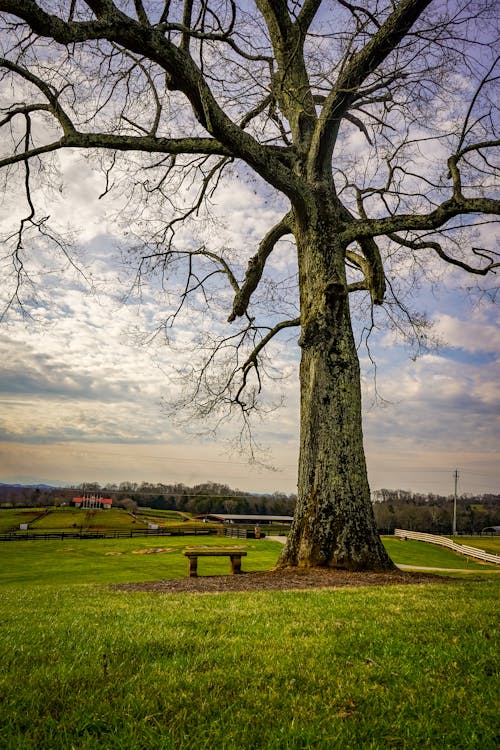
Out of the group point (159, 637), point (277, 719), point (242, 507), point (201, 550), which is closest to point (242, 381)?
point (201, 550)

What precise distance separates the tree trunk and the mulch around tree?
40 centimetres

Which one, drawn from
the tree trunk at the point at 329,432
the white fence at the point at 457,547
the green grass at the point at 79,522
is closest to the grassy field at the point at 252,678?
the tree trunk at the point at 329,432

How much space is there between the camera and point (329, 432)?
400 inches

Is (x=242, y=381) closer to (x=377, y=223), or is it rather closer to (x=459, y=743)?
(x=377, y=223)

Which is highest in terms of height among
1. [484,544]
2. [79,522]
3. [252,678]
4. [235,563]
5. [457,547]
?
[252,678]

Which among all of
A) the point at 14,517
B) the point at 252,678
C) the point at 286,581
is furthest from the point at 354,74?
the point at 14,517

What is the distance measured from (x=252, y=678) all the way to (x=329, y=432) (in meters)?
7.17

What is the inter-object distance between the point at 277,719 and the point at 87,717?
3.12 feet

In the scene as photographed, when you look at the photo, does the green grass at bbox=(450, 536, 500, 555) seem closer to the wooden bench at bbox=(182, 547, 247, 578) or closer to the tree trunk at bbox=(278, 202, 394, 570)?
the wooden bench at bbox=(182, 547, 247, 578)

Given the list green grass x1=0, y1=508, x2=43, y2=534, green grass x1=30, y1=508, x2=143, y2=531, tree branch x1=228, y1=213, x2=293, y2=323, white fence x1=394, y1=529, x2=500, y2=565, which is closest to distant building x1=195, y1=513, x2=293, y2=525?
green grass x1=30, y1=508, x2=143, y2=531

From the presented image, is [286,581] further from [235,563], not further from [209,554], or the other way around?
[235,563]

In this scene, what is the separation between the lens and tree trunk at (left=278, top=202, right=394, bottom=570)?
962 centimetres

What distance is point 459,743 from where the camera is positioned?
8.22 ft

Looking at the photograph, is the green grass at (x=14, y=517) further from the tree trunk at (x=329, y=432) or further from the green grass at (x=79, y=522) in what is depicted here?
the tree trunk at (x=329, y=432)
